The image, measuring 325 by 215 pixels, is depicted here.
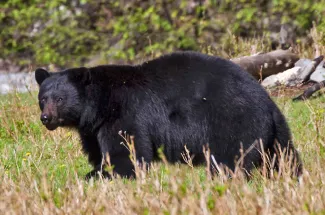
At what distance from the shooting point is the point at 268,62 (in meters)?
12.2

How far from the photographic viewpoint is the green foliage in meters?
17.2

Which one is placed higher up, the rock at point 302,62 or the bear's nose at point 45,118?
the bear's nose at point 45,118

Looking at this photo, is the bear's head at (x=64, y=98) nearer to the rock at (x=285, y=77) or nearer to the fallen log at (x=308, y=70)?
the rock at (x=285, y=77)

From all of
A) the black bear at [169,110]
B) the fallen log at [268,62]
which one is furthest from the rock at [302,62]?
the black bear at [169,110]

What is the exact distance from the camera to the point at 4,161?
704 centimetres

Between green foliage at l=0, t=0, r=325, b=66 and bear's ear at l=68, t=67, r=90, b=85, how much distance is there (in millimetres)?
9659

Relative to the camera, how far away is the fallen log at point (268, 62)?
38.7 ft

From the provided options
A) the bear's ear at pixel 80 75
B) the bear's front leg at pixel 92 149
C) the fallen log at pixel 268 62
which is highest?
the bear's ear at pixel 80 75

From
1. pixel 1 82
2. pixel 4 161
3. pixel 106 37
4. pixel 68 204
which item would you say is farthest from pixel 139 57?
pixel 68 204

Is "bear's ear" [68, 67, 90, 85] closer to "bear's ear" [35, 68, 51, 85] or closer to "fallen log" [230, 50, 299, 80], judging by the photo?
"bear's ear" [35, 68, 51, 85]

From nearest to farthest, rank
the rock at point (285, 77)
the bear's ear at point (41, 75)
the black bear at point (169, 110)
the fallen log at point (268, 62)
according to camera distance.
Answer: the black bear at point (169, 110)
the bear's ear at point (41, 75)
the fallen log at point (268, 62)
the rock at point (285, 77)

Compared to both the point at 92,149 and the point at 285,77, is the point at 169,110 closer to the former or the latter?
the point at 92,149

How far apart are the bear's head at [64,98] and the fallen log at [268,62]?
5058mm

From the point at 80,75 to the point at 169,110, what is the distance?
2.90ft
